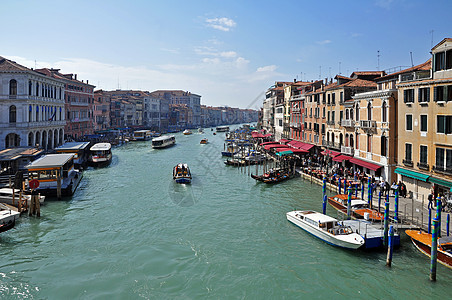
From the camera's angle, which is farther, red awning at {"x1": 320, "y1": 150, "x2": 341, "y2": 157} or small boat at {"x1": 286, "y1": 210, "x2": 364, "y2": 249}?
red awning at {"x1": 320, "y1": 150, "x2": 341, "y2": 157}

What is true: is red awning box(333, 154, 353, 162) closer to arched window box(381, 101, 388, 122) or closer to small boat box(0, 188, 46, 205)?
arched window box(381, 101, 388, 122)

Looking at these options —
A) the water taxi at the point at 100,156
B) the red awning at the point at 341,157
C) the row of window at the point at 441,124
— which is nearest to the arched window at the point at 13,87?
the water taxi at the point at 100,156

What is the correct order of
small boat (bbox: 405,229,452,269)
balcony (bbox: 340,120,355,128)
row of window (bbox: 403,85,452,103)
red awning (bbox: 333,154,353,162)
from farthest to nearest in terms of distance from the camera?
red awning (bbox: 333,154,353,162)
balcony (bbox: 340,120,355,128)
row of window (bbox: 403,85,452,103)
small boat (bbox: 405,229,452,269)

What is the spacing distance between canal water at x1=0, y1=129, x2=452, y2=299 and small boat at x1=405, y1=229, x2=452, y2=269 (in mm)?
303

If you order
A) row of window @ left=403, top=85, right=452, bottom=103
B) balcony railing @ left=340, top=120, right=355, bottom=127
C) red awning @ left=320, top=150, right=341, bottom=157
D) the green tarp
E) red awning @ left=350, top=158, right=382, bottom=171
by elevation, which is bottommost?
the green tarp

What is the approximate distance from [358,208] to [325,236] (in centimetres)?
405

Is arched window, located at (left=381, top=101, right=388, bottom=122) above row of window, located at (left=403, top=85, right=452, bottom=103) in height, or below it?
below

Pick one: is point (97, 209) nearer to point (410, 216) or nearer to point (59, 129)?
point (410, 216)

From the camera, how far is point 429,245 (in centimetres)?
1186

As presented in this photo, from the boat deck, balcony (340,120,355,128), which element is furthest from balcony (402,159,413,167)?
balcony (340,120,355,128)

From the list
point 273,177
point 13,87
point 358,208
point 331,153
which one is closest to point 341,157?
point 331,153

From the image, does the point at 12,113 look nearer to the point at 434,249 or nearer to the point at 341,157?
the point at 341,157

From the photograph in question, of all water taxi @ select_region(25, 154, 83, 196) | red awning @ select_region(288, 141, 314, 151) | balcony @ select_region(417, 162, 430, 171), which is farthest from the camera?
red awning @ select_region(288, 141, 314, 151)

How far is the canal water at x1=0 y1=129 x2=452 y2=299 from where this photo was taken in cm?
1037
